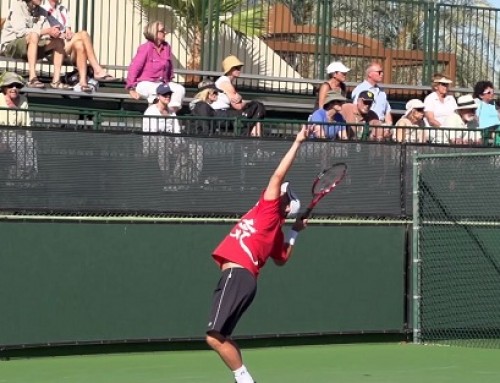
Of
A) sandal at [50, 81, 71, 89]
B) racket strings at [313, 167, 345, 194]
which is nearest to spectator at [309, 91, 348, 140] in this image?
sandal at [50, 81, 71, 89]

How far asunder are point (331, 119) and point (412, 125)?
3.73ft

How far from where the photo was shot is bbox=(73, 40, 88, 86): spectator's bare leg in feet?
56.6

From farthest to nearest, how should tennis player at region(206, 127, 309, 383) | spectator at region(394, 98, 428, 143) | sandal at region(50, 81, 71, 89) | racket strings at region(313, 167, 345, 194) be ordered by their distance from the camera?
1. sandal at region(50, 81, 71, 89)
2. spectator at region(394, 98, 428, 143)
3. racket strings at region(313, 167, 345, 194)
4. tennis player at region(206, 127, 309, 383)

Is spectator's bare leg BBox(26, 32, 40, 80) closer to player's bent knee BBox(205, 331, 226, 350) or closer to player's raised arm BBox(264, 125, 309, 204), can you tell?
player's raised arm BBox(264, 125, 309, 204)

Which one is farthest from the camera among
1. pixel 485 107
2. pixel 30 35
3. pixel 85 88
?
pixel 485 107

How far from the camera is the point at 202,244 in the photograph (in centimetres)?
1473

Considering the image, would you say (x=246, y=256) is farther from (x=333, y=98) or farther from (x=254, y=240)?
(x=333, y=98)

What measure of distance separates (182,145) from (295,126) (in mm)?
1723

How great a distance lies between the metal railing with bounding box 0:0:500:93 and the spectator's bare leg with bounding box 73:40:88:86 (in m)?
1.86

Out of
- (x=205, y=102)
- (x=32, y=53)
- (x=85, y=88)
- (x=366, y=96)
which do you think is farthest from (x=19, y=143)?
(x=366, y=96)

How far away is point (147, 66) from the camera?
1722 cm

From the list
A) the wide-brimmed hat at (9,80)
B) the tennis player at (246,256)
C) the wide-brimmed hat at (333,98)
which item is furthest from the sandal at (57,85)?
the tennis player at (246,256)

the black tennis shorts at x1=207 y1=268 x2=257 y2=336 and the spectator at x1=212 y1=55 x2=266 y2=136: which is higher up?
the spectator at x1=212 y1=55 x2=266 y2=136

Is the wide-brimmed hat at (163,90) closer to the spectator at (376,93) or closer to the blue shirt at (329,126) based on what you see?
the blue shirt at (329,126)
